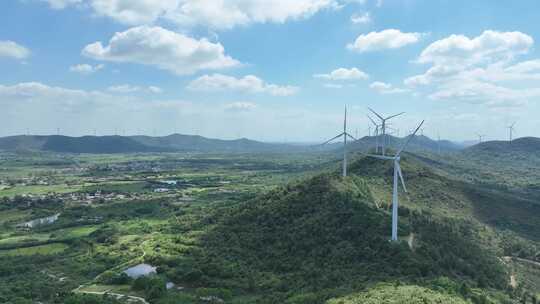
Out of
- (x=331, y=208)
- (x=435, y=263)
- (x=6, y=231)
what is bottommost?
(x=6, y=231)

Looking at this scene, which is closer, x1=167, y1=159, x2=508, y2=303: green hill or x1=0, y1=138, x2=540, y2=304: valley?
x1=167, y1=159, x2=508, y2=303: green hill

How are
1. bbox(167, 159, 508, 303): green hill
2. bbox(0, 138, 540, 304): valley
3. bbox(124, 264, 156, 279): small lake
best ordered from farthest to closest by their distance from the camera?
bbox(124, 264, 156, 279): small lake, bbox(0, 138, 540, 304): valley, bbox(167, 159, 508, 303): green hill

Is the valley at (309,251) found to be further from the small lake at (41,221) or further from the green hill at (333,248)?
the small lake at (41,221)

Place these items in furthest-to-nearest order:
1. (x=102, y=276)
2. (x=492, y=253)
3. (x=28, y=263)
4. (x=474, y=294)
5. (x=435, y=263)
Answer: (x=28, y=263), (x=492, y=253), (x=102, y=276), (x=435, y=263), (x=474, y=294)

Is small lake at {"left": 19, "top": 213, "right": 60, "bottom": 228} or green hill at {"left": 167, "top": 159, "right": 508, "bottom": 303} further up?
green hill at {"left": 167, "top": 159, "right": 508, "bottom": 303}

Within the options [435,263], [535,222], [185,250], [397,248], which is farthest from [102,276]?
[535,222]

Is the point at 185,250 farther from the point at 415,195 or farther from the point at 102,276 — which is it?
the point at 415,195

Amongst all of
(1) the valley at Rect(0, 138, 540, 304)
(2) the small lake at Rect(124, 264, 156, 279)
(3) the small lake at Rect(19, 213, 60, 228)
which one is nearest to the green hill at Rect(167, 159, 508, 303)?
(1) the valley at Rect(0, 138, 540, 304)

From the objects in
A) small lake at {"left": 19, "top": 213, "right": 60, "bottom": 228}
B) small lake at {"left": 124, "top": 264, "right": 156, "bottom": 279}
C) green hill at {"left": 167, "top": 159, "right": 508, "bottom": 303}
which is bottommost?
small lake at {"left": 19, "top": 213, "right": 60, "bottom": 228}

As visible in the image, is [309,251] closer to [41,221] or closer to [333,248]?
[333,248]

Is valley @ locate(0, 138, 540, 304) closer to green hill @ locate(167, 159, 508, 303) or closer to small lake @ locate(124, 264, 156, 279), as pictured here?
green hill @ locate(167, 159, 508, 303)
